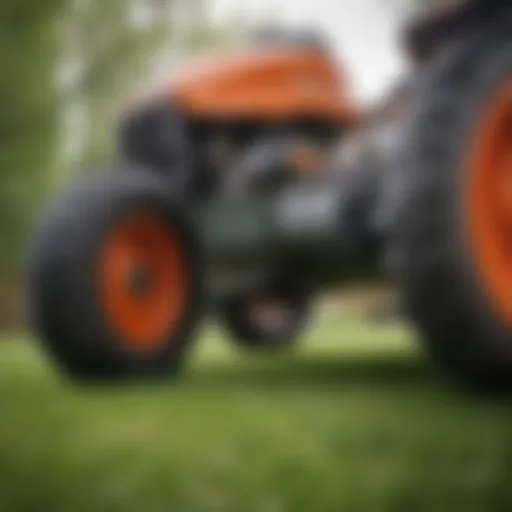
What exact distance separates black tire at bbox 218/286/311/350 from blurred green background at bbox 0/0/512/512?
25cm

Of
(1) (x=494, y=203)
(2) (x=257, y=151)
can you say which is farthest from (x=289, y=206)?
(1) (x=494, y=203)

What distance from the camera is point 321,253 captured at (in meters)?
0.61

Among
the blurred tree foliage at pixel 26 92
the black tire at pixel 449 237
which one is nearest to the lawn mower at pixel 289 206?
the black tire at pixel 449 237

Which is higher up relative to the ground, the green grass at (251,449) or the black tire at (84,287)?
the black tire at (84,287)

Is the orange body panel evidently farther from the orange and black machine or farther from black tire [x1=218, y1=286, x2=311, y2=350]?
black tire [x1=218, y1=286, x2=311, y2=350]

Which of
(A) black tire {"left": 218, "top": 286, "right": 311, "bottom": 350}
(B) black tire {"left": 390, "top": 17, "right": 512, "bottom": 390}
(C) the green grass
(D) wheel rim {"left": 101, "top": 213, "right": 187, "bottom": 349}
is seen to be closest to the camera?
(C) the green grass

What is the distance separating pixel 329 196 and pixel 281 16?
101 millimetres

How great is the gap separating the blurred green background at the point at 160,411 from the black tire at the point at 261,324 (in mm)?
246

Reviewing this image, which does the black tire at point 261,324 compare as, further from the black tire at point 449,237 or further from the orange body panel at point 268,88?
the black tire at point 449,237

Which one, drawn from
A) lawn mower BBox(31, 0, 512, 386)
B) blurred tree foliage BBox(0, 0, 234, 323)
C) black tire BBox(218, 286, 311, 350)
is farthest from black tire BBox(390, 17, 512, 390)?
black tire BBox(218, 286, 311, 350)

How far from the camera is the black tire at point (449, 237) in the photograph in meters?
0.43

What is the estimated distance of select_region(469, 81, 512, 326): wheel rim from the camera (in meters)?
0.44

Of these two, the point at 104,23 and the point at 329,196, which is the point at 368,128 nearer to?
the point at 329,196

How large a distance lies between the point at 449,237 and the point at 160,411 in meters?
0.12
